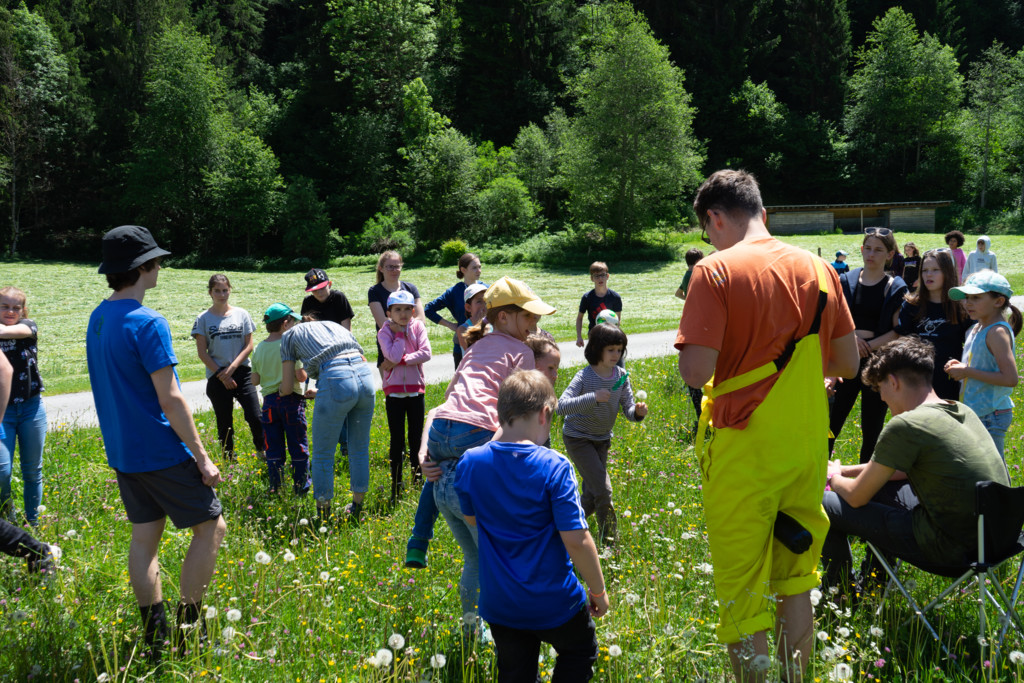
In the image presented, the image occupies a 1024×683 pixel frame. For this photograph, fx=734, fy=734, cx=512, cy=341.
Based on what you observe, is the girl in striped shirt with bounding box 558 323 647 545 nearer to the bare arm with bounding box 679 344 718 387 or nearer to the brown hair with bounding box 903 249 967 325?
the bare arm with bounding box 679 344 718 387

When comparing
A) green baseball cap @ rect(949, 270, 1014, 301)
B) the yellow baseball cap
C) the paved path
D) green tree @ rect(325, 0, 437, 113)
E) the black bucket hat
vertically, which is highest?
green tree @ rect(325, 0, 437, 113)

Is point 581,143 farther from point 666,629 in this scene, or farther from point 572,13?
point 666,629

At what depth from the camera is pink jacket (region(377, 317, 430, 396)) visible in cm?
650

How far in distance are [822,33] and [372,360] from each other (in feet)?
219

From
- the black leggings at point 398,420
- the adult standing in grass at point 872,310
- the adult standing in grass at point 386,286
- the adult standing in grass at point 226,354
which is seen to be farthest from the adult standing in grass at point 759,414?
the adult standing in grass at point 226,354

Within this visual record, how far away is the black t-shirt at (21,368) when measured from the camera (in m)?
5.63

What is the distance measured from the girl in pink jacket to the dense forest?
3580 centimetres

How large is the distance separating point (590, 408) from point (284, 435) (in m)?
3.09

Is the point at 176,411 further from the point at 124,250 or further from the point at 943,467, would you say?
the point at 943,467

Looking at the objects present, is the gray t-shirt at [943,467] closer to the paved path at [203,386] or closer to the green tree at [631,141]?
the paved path at [203,386]

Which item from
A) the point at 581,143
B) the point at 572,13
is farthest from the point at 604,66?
the point at 572,13

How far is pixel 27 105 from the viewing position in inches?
1897

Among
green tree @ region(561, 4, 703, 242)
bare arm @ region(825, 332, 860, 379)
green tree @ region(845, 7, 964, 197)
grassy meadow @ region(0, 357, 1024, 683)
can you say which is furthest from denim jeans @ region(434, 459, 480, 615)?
green tree @ region(845, 7, 964, 197)

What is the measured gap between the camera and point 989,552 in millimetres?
3512
